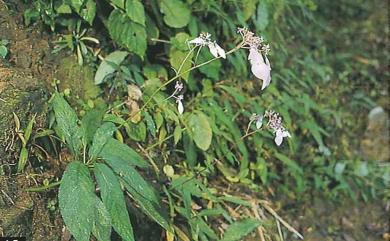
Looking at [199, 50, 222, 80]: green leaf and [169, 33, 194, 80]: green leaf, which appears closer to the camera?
[169, 33, 194, 80]: green leaf

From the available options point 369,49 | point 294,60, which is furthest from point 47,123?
point 369,49

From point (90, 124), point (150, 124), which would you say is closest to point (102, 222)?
point (90, 124)

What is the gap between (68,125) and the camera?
177 cm

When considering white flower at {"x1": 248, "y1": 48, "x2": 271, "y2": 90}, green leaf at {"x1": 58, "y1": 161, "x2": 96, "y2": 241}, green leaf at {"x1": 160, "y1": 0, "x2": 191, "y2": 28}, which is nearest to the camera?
green leaf at {"x1": 58, "y1": 161, "x2": 96, "y2": 241}

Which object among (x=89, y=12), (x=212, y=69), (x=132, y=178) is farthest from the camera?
(x=212, y=69)

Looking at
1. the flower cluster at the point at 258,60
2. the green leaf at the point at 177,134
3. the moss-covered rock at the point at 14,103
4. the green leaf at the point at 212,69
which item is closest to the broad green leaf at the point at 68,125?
the moss-covered rock at the point at 14,103

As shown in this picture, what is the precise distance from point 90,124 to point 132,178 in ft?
0.79

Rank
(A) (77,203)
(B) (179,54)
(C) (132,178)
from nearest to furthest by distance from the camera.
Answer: (A) (77,203) < (C) (132,178) < (B) (179,54)

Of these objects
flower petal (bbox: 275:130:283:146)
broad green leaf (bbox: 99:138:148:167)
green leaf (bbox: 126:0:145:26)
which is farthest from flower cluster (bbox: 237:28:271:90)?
green leaf (bbox: 126:0:145:26)

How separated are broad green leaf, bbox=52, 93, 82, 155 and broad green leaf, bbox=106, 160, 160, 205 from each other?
0.42 feet

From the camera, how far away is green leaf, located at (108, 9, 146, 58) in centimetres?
214

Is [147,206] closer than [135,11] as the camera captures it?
Yes

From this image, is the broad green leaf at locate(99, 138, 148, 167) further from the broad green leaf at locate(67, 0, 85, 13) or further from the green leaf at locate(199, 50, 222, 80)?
the green leaf at locate(199, 50, 222, 80)

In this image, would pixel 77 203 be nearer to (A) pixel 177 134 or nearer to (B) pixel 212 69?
(A) pixel 177 134
